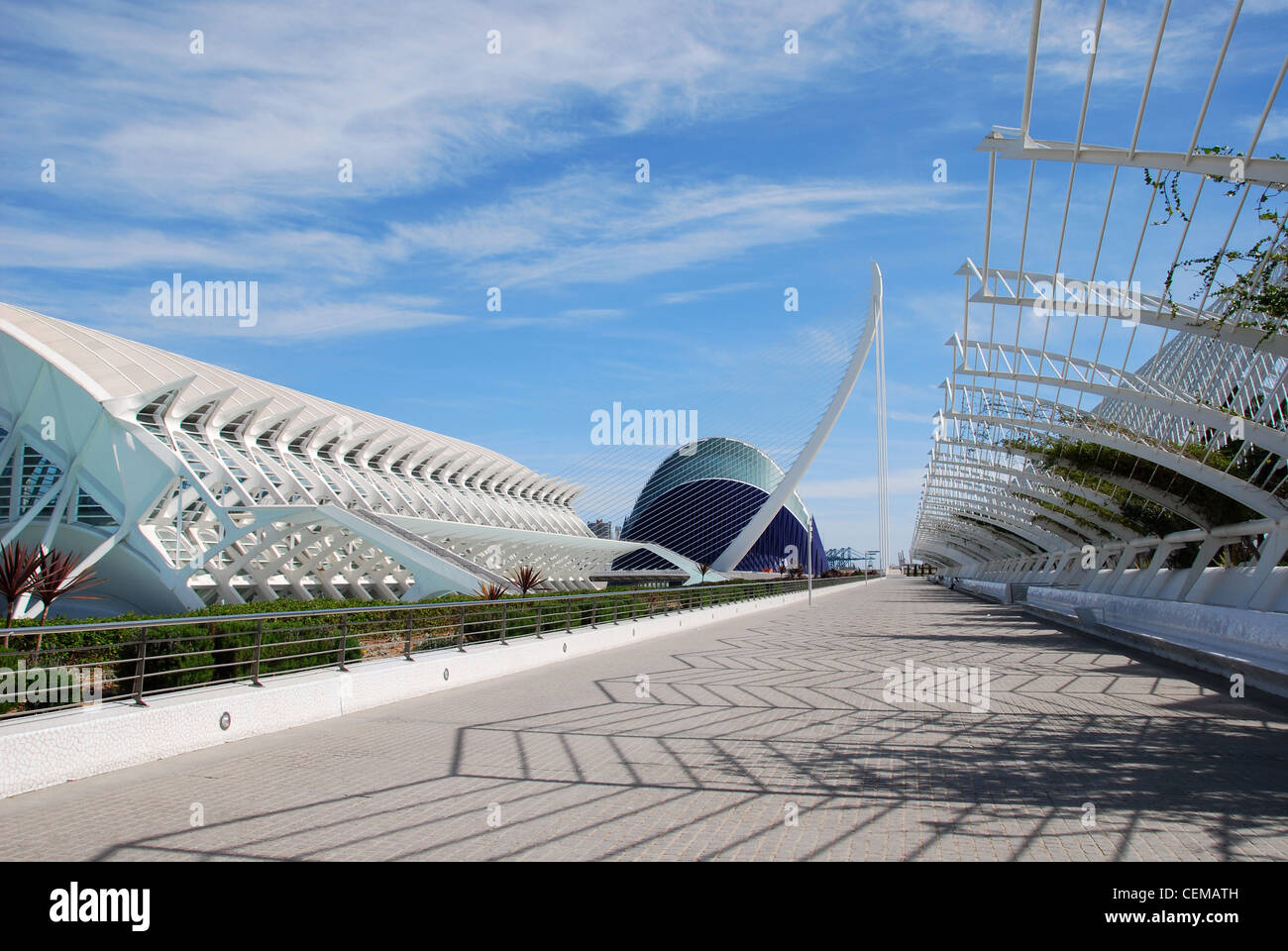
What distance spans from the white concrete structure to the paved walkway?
57.4ft

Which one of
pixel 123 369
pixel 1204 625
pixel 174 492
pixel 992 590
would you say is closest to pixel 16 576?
pixel 174 492

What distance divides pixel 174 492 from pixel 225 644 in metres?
22.1

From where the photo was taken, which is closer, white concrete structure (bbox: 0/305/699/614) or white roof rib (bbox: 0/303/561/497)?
white concrete structure (bbox: 0/305/699/614)

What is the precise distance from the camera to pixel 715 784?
5.57 m

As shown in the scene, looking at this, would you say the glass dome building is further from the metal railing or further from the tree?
the metal railing

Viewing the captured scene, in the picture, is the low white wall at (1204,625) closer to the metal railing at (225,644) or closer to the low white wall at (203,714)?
the low white wall at (203,714)

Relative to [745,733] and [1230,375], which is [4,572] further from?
[1230,375]

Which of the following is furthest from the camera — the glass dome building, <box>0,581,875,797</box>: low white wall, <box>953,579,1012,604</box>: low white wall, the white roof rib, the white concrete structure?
the glass dome building

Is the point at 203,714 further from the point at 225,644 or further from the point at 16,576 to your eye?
the point at 16,576

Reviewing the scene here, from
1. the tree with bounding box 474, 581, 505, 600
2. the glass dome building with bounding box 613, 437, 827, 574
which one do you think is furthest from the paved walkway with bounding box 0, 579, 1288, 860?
the glass dome building with bounding box 613, 437, 827, 574

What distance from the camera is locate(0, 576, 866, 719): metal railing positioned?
21.3 ft

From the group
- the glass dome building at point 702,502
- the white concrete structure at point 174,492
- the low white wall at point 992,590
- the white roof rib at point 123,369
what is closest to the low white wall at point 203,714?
the white concrete structure at point 174,492

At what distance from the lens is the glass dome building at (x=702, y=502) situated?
6688 cm
